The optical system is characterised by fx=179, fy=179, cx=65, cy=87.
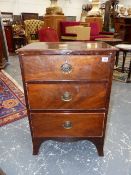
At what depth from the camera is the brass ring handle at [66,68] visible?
3.71 ft

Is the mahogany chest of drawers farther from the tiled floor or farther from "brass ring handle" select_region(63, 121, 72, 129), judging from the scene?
the tiled floor

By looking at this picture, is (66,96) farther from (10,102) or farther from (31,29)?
(31,29)

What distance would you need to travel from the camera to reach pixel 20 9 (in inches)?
322

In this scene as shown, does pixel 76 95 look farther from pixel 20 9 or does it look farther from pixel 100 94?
pixel 20 9

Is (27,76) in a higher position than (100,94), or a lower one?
higher

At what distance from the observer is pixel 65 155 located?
1524 millimetres

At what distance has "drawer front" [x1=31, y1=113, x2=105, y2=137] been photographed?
1.32 m

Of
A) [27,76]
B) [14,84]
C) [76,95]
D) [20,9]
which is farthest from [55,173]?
[20,9]

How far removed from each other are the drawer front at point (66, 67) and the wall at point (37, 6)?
7758mm

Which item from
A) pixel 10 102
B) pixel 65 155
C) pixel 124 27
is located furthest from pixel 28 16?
pixel 65 155

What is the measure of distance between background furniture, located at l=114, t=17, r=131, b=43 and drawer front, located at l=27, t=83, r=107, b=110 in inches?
249

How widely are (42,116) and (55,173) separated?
1.47 ft

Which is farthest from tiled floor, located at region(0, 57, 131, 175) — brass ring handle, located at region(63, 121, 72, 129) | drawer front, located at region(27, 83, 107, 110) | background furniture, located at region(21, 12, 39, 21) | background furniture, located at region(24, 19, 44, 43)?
background furniture, located at region(21, 12, 39, 21)

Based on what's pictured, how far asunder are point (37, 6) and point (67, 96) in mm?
8433
